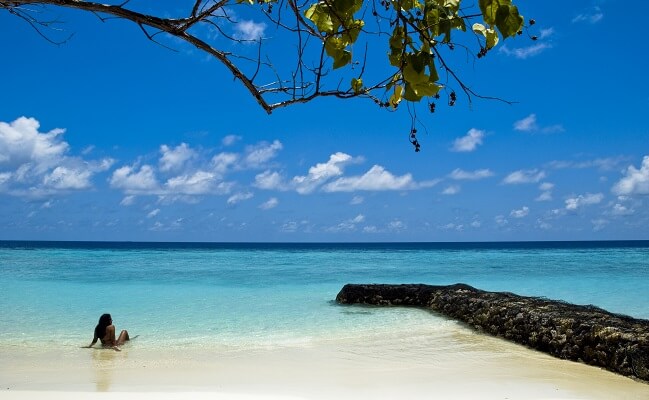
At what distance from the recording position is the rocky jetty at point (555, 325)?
692 centimetres

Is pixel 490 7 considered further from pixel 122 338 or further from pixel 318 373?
pixel 122 338

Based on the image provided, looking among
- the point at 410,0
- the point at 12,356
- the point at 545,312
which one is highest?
the point at 410,0

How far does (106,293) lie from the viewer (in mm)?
18156

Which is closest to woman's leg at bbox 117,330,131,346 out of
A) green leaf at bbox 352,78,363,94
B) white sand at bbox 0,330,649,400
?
white sand at bbox 0,330,649,400

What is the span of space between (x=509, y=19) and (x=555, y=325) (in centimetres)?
792

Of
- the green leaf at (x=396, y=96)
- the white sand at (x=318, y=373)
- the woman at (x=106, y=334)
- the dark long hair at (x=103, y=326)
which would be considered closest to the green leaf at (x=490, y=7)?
the green leaf at (x=396, y=96)

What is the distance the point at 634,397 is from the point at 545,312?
3.48 m

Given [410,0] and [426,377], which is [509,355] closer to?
[426,377]

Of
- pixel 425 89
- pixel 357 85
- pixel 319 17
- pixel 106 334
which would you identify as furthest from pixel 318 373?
pixel 425 89

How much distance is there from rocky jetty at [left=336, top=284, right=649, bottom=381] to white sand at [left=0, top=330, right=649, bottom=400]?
0.23 metres

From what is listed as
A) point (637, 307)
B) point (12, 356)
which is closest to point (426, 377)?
point (12, 356)

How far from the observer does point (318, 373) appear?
7.14m

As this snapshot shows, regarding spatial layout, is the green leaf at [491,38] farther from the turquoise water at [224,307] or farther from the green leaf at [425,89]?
the turquoise water at [224,307]

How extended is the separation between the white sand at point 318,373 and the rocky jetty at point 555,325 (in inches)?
9.0
